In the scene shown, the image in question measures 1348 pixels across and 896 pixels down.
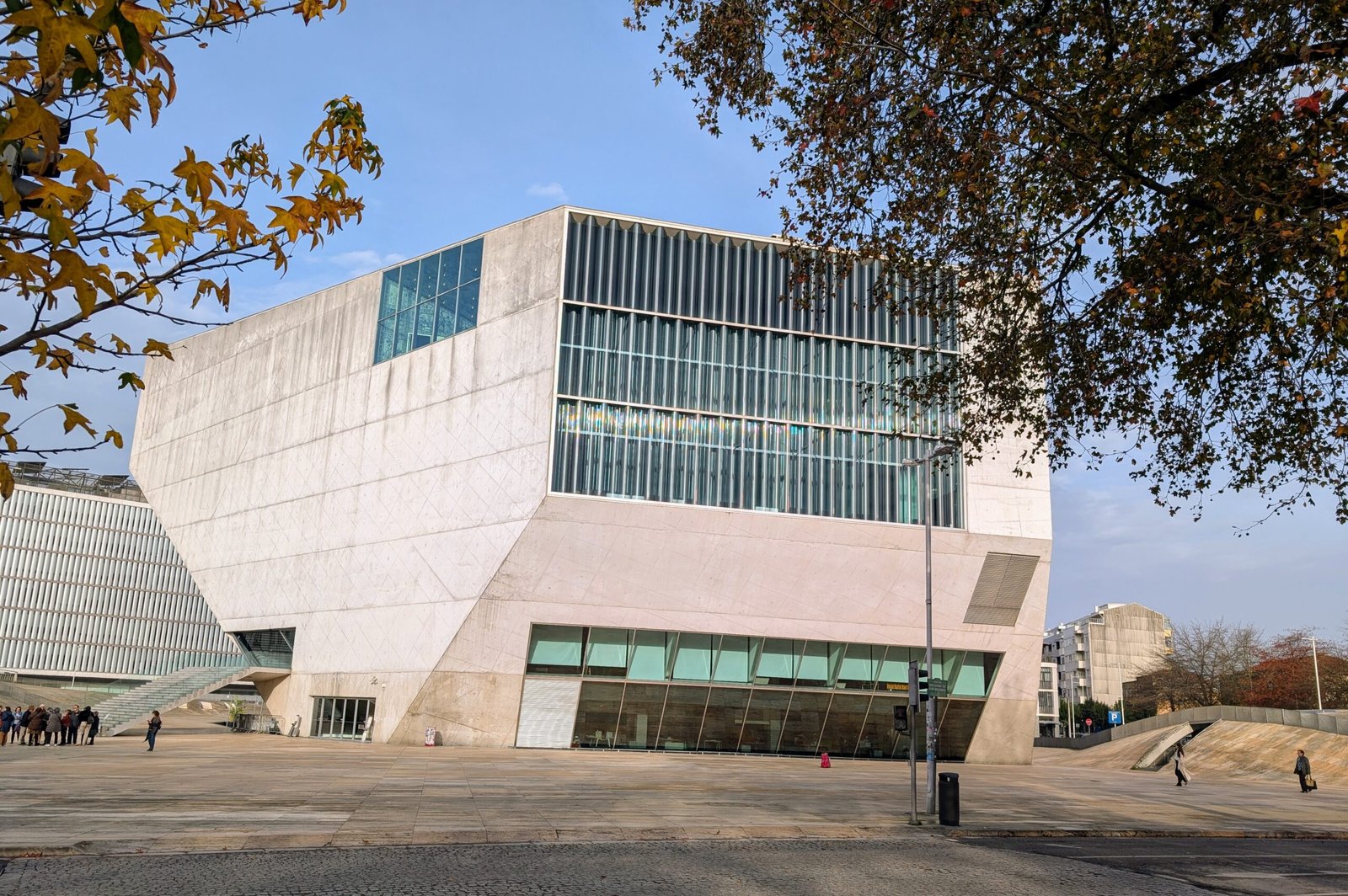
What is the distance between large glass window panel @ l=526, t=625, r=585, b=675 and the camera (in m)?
43.8

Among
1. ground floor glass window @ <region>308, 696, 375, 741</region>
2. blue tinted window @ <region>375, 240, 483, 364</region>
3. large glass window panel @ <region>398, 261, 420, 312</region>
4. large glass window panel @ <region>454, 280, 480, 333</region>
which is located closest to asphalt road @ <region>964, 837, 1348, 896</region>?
large glass window panel @ <region>454, 280, 480, 333</region>

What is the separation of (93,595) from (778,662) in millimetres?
99492

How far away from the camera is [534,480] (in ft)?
140

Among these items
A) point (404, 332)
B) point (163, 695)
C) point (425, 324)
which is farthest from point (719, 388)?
point (163, 695)

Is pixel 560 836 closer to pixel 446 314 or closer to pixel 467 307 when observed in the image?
pixel 467 307

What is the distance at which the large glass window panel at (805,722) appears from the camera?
46344 millimetres

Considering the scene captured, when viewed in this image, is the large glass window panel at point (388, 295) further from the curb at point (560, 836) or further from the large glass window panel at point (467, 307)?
the curb at point (560, 836)

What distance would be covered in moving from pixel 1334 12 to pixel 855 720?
40362 millimetres

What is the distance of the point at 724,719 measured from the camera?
46094 millimetres

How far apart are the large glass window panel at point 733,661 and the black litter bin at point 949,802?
78.4 feet

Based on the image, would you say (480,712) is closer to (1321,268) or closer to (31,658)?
(1321,268)

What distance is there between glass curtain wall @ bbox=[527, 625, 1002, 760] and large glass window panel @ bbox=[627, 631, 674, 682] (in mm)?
36

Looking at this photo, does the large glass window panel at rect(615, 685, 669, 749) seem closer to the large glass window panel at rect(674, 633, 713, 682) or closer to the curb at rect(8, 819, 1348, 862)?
the large glass window panel at rect(674, 633, 713, 682)

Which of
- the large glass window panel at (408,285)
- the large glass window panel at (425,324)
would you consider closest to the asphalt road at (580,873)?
the large glass window panel at (425,324)
